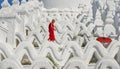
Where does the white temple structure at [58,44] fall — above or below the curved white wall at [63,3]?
below

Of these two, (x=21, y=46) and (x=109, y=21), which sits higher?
(x=109, y=21)

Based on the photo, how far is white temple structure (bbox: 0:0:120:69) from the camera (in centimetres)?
1269

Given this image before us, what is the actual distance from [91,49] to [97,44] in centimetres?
33

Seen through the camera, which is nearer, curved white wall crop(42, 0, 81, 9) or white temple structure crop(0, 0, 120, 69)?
white temple structure crop(0, 0, 120, 69)

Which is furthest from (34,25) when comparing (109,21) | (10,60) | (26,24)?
(10,60)

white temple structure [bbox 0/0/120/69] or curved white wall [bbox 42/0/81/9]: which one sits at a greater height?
curved white wall [bbox 42/0/81/9]

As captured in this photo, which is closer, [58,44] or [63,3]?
[58,44]

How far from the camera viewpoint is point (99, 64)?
12672 millimetres

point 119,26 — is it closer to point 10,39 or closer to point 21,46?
point 10,39

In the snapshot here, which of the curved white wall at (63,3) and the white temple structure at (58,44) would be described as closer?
the white temple structure at (58,44)

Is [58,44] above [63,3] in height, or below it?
below

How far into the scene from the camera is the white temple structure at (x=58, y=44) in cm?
1269

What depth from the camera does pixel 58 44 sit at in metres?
22.1

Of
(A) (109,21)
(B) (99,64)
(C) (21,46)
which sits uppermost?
(A) (109,21)
